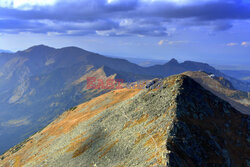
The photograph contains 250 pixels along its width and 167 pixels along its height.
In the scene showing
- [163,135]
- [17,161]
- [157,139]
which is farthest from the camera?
[17,161]

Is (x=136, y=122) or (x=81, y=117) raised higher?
(x=136, y=122)

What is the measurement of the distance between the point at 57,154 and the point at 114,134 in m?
25.9

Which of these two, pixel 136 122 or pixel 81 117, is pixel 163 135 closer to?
pixel 136 122

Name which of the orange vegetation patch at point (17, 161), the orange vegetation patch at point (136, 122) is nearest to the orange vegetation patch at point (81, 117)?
the orange vegetation patch at point (17, 161)

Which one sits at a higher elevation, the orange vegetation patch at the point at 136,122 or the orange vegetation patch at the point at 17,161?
the orange vegetation patch at the point at 136,122

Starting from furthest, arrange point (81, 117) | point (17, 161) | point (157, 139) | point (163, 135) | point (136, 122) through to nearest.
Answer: point (81, 117)
point (17, 161)
point (136, 122)
point (157, 139)
point (163, 135)

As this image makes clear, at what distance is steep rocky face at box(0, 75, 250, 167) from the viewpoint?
4703 cm

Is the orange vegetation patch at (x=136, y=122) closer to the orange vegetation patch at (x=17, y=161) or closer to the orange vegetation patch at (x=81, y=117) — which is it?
the orange vegetation patch at (x=81, y=117)

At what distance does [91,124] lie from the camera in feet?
281

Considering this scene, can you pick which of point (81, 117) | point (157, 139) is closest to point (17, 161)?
point (81, 117)

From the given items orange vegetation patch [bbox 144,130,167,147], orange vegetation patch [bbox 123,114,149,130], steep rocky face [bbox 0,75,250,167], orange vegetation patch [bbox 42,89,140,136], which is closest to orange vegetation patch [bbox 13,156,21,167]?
steep rocky face [bbox 0,75,250,167]

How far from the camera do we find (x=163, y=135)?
163 feet

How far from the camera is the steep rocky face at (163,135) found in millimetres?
47031

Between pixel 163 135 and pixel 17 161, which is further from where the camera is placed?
pixel 17 161
